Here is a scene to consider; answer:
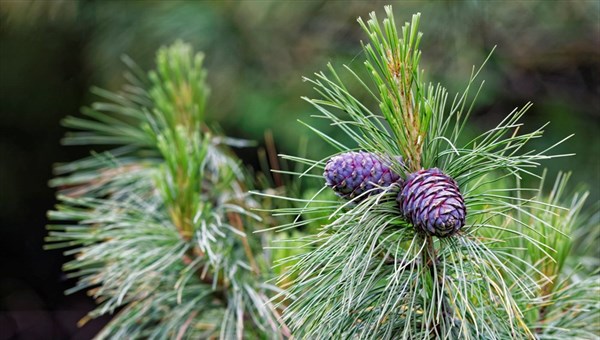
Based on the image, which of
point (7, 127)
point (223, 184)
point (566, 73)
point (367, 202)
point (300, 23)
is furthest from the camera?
point (7, 127)

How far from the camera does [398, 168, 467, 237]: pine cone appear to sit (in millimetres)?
337

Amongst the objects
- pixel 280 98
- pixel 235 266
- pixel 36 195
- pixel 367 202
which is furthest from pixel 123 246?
pixel 36 195

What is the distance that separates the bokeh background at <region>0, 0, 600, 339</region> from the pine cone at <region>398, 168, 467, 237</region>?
939 millimetres

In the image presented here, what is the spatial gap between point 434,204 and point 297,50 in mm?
1332

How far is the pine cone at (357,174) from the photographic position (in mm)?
360

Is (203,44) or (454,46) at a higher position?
(203,44)

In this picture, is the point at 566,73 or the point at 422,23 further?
the point at 566,73

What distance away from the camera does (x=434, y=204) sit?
0.33 m

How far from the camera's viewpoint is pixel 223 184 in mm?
621

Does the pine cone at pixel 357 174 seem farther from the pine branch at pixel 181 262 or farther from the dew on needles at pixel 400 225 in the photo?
the pine branch at pixel 181 262

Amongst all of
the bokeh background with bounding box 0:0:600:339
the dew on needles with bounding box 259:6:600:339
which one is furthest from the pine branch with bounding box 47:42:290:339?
the bokeh background with bounding box 0:0:600:339

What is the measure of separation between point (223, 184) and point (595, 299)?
1.06 feet

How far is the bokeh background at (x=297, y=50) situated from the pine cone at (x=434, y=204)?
94 cm

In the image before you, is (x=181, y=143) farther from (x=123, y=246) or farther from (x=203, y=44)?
(x=203, y=44)
